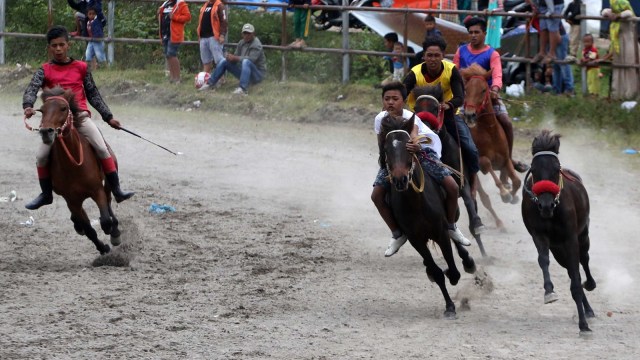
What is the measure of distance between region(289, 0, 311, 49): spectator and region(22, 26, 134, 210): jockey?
11102 millimetres

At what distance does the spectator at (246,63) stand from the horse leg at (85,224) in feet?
37.0

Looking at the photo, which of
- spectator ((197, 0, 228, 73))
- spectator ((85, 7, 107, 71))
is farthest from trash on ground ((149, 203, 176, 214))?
spectator ((85, 7, 107, 71))

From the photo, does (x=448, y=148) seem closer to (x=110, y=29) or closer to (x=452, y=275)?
(x=452, y=275)

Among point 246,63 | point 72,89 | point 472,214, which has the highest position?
point 72,89

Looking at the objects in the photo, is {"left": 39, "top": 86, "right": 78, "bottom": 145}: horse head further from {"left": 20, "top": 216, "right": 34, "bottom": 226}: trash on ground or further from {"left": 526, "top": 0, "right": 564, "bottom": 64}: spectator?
{"left": 526, "top": 0, "right": 564, "bottom": 64}: spectator

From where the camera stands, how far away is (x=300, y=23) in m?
23.4

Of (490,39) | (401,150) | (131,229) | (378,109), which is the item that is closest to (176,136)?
(378,109)

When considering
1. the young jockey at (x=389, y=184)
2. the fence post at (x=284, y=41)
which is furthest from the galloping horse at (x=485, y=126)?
the fence post at (x=284, y=41)

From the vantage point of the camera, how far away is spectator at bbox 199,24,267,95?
75.8 feet

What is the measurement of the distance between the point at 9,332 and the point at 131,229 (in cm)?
404

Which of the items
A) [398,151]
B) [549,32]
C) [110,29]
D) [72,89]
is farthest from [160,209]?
[110,29]

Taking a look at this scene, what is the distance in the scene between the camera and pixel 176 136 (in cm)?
2033

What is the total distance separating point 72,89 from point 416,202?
4.09 m

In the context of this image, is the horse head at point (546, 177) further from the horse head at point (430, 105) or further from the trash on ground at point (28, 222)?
the trash on ground at point (28, 222)
